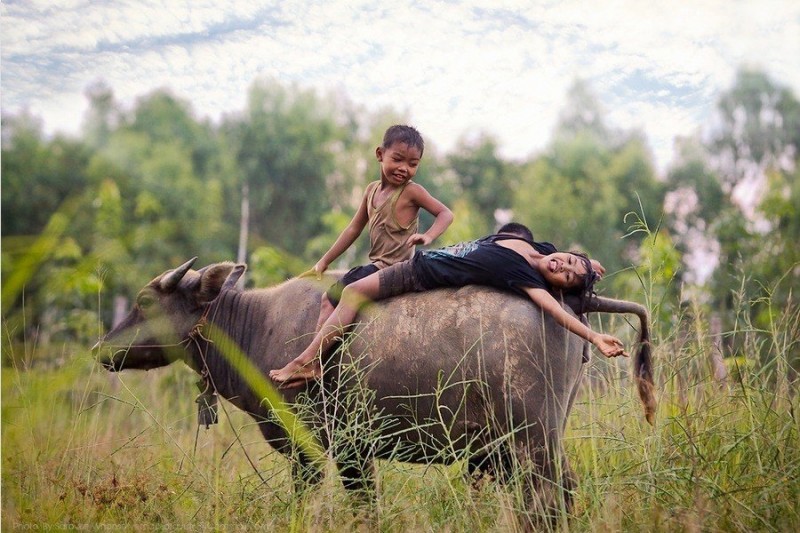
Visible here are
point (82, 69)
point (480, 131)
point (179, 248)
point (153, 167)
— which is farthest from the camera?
point (480, 131)

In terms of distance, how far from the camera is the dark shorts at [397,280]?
489cm

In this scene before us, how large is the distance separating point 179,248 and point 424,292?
27.4 m

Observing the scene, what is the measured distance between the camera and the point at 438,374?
4605 millimetres

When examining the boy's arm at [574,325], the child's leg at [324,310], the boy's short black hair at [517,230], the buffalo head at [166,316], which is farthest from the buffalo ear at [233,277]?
the boy's arm at [574,325]

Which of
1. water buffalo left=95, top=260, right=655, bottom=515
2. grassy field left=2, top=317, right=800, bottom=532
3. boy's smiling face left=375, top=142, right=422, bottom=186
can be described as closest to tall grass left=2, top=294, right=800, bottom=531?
grassy field left=2, top=317, right=800, bottom=532

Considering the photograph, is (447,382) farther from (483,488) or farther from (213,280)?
(213,280)

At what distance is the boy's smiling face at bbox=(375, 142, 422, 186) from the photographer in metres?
5.02

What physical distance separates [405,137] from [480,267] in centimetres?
104

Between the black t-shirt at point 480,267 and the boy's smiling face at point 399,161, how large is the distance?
1.84 ft

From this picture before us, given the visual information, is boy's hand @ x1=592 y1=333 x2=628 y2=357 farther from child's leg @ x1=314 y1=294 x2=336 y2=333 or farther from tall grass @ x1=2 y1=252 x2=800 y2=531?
child's leg @ x1=314 y1=294 x2=336 y2=333

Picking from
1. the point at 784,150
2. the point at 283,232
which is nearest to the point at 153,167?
the point at 283,232

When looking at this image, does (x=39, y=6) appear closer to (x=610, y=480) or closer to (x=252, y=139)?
(x=610, y=480)

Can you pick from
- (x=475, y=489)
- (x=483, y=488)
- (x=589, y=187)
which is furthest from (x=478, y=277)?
(x=589, y=187)

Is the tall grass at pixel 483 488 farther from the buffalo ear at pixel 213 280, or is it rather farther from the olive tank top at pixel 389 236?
the olive tank top at pixel 389 236
